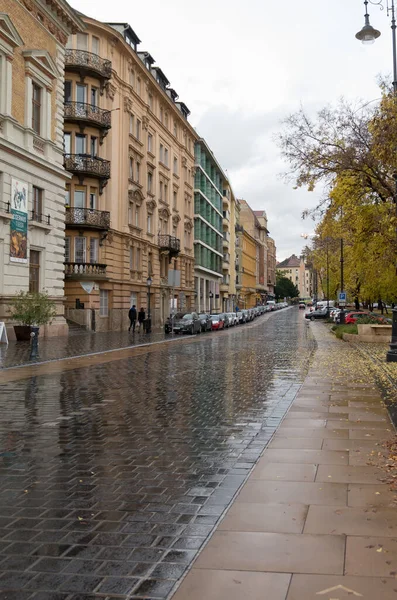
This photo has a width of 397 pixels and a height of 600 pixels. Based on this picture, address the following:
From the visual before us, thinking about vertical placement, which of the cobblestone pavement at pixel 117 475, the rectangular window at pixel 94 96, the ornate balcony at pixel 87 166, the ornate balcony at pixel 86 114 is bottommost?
the cobblestone pavement at pixel 117 475

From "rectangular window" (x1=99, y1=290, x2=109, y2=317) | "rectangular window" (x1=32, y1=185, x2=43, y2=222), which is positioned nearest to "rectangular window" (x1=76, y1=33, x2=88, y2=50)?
"rectangular window" (x1=32, y1=185, x2=43, y2=222)

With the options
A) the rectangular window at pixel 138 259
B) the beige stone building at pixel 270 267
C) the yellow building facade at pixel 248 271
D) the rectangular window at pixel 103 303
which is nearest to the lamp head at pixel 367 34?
the rectangular window at pixel 103 303

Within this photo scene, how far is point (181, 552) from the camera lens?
12.4 feet

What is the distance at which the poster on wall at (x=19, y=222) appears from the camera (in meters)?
25.5

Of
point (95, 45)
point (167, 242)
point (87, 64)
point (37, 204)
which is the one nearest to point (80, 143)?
point (87, 64)

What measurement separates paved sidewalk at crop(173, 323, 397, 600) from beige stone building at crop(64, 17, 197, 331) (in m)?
26.4

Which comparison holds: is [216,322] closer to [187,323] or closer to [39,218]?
[187,323]

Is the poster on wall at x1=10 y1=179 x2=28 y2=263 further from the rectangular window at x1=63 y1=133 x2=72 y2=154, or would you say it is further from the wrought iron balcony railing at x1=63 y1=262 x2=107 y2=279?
the rectangular window at x1=63 y1=133 x2=72 y2=154

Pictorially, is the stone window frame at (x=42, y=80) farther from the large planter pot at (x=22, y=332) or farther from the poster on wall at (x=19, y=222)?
the large planter pot at (x=22, y=332)

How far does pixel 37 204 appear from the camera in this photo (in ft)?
93.9

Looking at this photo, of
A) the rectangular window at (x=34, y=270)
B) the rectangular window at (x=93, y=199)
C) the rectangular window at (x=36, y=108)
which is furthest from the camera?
the rectangular window at (x=93, y=199)

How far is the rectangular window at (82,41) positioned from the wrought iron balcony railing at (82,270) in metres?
14.4

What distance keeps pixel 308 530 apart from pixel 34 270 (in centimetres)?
2602

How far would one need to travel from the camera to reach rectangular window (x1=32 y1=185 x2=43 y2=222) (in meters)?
28.1
